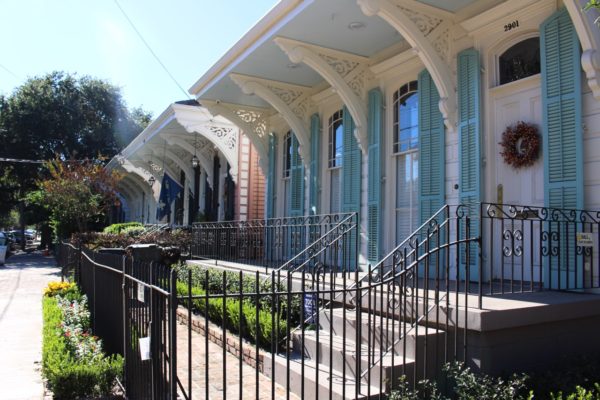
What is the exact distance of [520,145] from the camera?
248 inches

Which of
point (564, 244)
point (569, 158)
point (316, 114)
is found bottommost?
point (564, 244)

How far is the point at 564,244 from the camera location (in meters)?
5.56

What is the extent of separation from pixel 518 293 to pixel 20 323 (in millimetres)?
8364

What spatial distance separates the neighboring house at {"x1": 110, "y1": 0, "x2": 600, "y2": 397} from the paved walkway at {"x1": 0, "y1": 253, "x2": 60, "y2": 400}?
3.28 m

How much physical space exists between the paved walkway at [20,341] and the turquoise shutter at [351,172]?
539 centimetres

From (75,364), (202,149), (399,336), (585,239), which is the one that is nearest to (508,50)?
(585,239)

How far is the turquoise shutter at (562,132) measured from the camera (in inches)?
217

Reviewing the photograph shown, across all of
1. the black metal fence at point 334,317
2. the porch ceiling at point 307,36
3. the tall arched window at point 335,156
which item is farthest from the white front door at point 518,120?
the tall arched window at point 335,156

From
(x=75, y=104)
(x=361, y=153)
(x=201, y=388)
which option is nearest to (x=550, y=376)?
(x=201, y=388)

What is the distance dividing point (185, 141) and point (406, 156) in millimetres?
10850

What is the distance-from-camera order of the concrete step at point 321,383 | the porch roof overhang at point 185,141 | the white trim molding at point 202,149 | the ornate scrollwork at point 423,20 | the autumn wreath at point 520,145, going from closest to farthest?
the concrete step at point 321,383
the autumn wreath at point 520,145
the ornate scrollwork at point 423,20
the porch roof overhang at point 185,141
the white trim molding at point 202,149

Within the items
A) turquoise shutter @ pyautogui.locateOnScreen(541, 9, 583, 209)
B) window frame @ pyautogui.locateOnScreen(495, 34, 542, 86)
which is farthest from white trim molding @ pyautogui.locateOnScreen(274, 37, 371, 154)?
turquoise shutter @ pyautogui.locateOnScreen(541, 9, 583, 209)

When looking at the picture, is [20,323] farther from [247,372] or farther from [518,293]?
[518,293]

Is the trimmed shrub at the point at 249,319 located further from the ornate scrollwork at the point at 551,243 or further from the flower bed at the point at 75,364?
the ornate scrollwork at the point at 551,243
